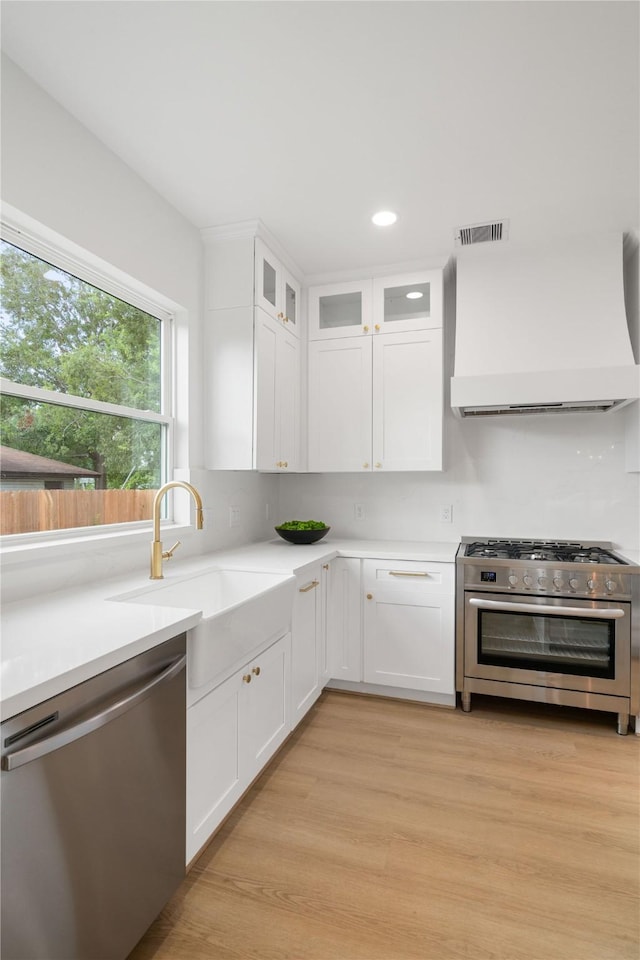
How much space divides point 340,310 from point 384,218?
2.60ft

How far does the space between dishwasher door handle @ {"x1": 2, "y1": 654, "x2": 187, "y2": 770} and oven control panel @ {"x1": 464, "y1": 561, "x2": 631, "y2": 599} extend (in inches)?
70.8

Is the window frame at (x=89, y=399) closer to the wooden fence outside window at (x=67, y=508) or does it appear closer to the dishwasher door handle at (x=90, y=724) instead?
the wooden fence outside window at (x=67, y=508)

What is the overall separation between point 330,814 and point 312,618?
0.91 metres

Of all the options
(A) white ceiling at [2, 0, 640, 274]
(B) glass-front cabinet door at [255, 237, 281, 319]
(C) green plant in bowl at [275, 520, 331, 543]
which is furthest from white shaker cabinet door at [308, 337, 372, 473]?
(A) white ceiling at [2, 0, 640, 274]

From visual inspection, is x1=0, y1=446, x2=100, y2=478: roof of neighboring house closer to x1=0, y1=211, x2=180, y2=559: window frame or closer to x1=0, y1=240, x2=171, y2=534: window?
x1=0, y1=240, x2=171, y2=534: window

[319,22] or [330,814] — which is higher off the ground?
[319,22]

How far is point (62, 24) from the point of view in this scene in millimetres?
1469

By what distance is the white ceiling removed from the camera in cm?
146

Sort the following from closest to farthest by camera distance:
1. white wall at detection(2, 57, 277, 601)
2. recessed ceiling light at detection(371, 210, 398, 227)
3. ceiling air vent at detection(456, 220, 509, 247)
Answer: white wall at detection(2, 57, 277, 601), recessed ceiling light at detection(371, 210, 398, 227), ceiling air vent at detection(456, 220, 509, 247)

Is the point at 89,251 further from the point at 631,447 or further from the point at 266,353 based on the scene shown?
the point at 631,447

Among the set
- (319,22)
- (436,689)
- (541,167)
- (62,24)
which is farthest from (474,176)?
(436,689)

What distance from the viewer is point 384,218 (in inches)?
101

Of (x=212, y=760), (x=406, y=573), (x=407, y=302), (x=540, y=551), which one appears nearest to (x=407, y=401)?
(x=407, y=302)

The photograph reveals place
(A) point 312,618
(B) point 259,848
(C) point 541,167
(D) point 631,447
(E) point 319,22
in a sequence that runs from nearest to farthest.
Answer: (E) point 319,22
(B) point 259,848
(C) point 541,167
(A) point 312,618
(D) point 631,447
